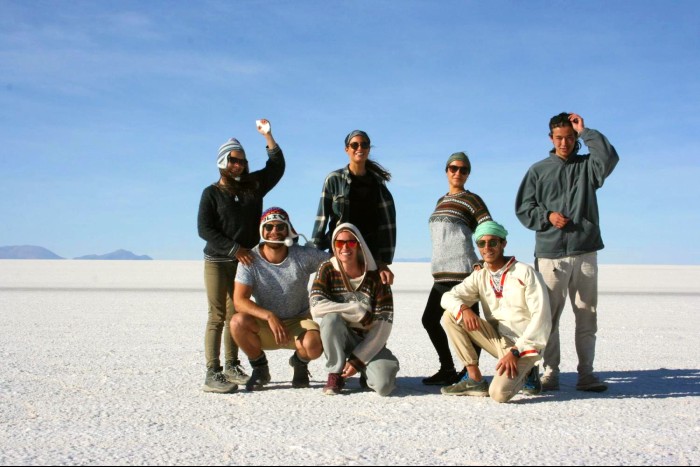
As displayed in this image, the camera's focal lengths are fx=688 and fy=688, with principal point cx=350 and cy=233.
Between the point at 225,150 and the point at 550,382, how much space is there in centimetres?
324

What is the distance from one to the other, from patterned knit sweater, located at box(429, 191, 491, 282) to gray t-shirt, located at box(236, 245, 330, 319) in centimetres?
93

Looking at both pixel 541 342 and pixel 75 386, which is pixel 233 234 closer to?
pixel 75 386

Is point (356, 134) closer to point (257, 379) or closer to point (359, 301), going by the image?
point (359, 301)

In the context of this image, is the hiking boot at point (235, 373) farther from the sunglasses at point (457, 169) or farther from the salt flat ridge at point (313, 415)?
the sunglasses at point (457, 169)

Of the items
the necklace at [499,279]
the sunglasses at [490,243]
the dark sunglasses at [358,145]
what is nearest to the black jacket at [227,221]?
the dark sunglasses at [358,145]

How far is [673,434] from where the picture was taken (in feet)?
13.7

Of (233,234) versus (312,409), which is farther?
(233,234)

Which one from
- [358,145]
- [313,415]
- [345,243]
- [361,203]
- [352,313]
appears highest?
[358,145]

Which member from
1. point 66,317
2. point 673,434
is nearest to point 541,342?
point 673,434

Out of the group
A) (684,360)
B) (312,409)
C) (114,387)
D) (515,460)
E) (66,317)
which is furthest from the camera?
(66,317)

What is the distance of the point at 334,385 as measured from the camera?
5281 millimetres

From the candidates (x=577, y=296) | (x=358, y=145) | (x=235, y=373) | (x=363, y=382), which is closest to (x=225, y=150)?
(x=358, y=145)

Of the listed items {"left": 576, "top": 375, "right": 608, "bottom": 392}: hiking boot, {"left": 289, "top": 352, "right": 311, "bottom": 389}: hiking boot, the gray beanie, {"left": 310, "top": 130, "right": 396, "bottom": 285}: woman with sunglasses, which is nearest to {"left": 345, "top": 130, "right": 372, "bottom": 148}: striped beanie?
{"left": 310, "top": 130, "right": 396, "bottom": 285}: woman with sunglasses

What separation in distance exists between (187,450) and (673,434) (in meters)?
2.88
